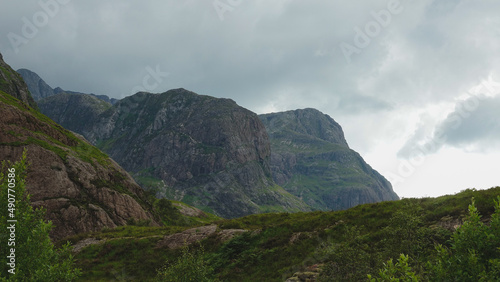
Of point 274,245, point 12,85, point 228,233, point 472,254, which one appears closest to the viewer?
point 472,254

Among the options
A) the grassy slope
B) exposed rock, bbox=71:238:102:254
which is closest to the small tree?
the grassy slope

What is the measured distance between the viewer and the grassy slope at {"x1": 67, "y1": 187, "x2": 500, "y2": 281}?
24734mm

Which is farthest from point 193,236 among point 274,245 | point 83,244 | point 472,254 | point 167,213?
point 167,213

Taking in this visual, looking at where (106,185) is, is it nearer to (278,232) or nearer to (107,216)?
(107,216)

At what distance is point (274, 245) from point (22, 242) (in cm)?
2455

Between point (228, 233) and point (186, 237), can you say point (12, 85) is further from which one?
point (228, 233)

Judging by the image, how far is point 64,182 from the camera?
64.2m

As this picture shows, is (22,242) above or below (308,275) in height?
above

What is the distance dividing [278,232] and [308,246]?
5.61 m

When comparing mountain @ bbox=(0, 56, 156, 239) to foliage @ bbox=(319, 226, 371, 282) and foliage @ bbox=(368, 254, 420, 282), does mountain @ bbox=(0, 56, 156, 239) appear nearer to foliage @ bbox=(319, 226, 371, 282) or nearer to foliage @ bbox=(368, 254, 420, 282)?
foliage @ bbox=(319, 226, 371, 282)

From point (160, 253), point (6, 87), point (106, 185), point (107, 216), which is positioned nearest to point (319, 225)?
point (160, 253)

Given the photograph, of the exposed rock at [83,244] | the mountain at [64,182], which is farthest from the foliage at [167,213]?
the exposed rock at [83,244]

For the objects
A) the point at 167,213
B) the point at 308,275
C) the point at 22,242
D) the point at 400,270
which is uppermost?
the point at 167,213

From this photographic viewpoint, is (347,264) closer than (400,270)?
No
